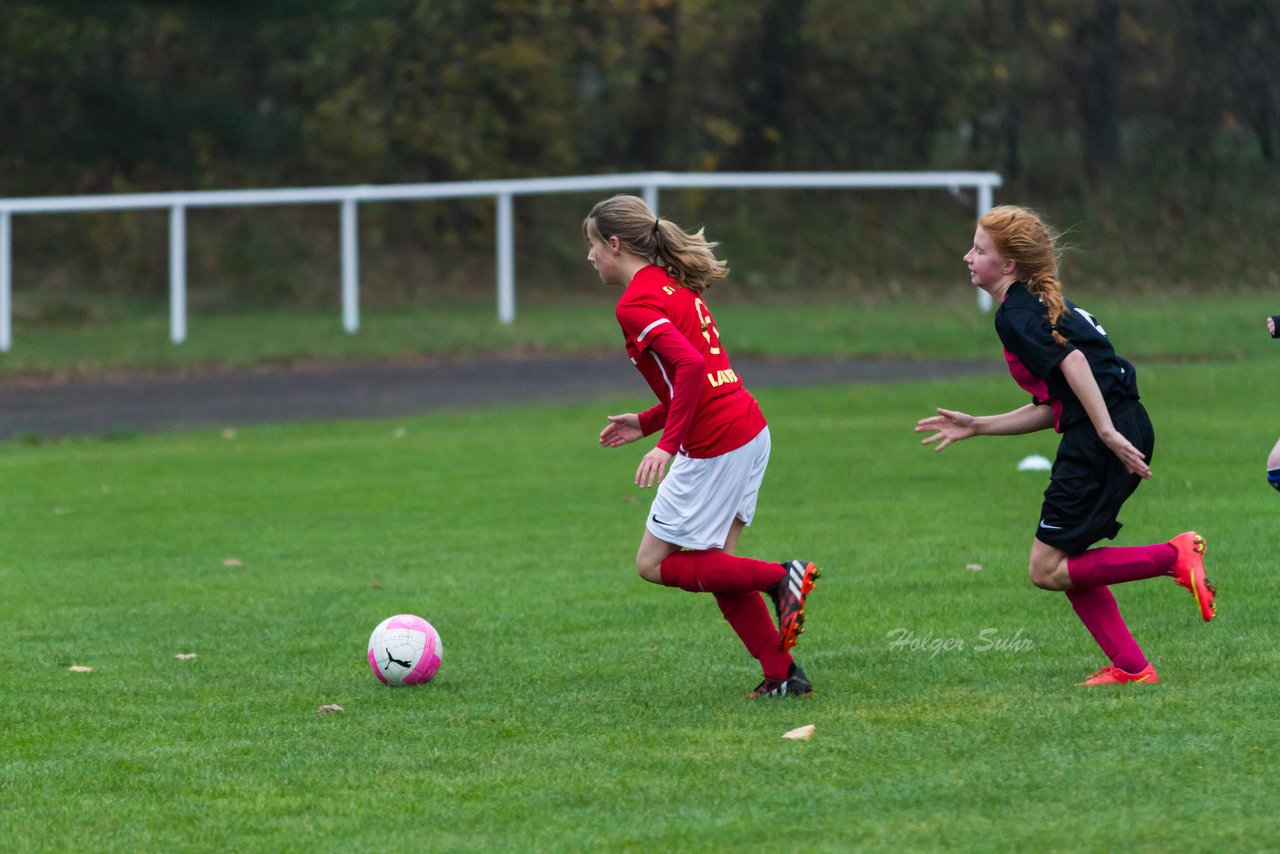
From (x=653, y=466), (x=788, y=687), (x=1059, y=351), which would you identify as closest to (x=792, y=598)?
(x=788, y=687)

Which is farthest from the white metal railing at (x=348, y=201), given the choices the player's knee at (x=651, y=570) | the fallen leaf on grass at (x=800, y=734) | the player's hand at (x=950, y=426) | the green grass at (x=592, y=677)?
the fallen leaf on grass at (x=800, y=734)

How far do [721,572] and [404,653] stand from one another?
1270 mm

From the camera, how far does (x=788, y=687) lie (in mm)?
5910

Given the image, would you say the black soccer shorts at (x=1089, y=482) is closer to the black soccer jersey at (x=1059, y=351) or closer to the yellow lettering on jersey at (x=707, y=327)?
the black soccer jersey at (x=1059, y=351)

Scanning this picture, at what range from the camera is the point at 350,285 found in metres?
21.1

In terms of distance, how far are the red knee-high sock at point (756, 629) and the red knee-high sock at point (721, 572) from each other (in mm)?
91

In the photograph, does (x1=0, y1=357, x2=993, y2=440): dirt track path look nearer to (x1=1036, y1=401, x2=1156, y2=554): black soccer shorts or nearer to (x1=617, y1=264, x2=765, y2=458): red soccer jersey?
(x1=617, y1=264, x2=765, y2=458): red soccer jersey

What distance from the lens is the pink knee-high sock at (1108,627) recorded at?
228 inches

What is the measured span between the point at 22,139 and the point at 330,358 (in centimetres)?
1208

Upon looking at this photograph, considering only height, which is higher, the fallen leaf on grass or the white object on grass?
the fallen leaf on grass

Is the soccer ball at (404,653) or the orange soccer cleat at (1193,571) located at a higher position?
the orange soccer cleat at (1193,571)

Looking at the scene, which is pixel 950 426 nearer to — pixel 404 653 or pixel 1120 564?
pixel 1120 564

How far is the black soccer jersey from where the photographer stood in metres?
5.59

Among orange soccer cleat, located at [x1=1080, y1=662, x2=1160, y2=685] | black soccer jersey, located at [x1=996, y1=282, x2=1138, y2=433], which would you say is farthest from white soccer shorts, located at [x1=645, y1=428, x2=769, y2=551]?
orange soccer cleat, located at [x1=1080, y1=662, x2=1160, y2=685]
